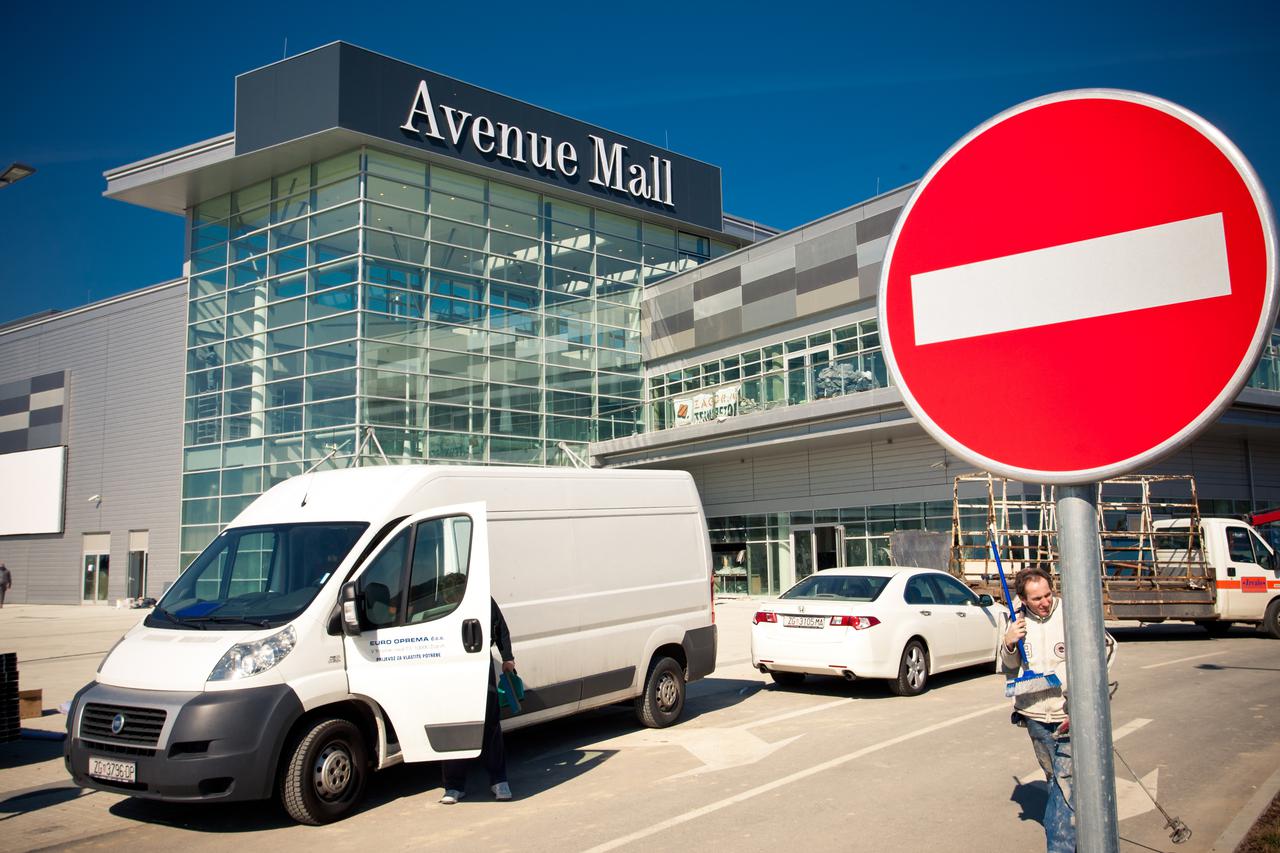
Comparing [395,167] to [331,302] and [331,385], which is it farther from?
[331,385]

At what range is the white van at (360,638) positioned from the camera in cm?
680

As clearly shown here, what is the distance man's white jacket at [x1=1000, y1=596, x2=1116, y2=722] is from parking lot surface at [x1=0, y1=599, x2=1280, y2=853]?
135 centimetres

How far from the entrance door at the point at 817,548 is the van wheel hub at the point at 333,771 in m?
23.8

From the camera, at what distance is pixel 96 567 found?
37.7 m

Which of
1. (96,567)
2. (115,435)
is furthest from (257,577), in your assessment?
(96,567)

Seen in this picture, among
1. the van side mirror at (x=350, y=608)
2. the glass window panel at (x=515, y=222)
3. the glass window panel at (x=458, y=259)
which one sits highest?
the glass window panel at (x=515, y=222)

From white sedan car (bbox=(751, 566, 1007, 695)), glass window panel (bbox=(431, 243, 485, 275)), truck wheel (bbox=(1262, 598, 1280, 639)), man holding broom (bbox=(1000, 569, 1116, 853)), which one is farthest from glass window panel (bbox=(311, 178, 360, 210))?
man holding broom (bbox=(1000, 569, 1116, 853))

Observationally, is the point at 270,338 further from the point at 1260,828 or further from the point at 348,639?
the point at 1260,828

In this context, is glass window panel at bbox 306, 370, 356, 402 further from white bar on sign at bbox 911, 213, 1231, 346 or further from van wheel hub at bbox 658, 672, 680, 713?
white bar on sign at bbox 911, 213, 1231, 346

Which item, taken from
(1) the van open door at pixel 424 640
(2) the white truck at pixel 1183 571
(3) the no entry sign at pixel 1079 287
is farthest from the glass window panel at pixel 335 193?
(3) the no entry sign at pixel 1079 287

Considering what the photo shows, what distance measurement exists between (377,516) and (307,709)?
5.51ft

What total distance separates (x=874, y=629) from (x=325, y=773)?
685cm

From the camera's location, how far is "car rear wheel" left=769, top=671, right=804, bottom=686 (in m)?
13.3

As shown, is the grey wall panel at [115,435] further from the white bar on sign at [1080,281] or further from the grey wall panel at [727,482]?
the white bar on sign at [1080,281]
